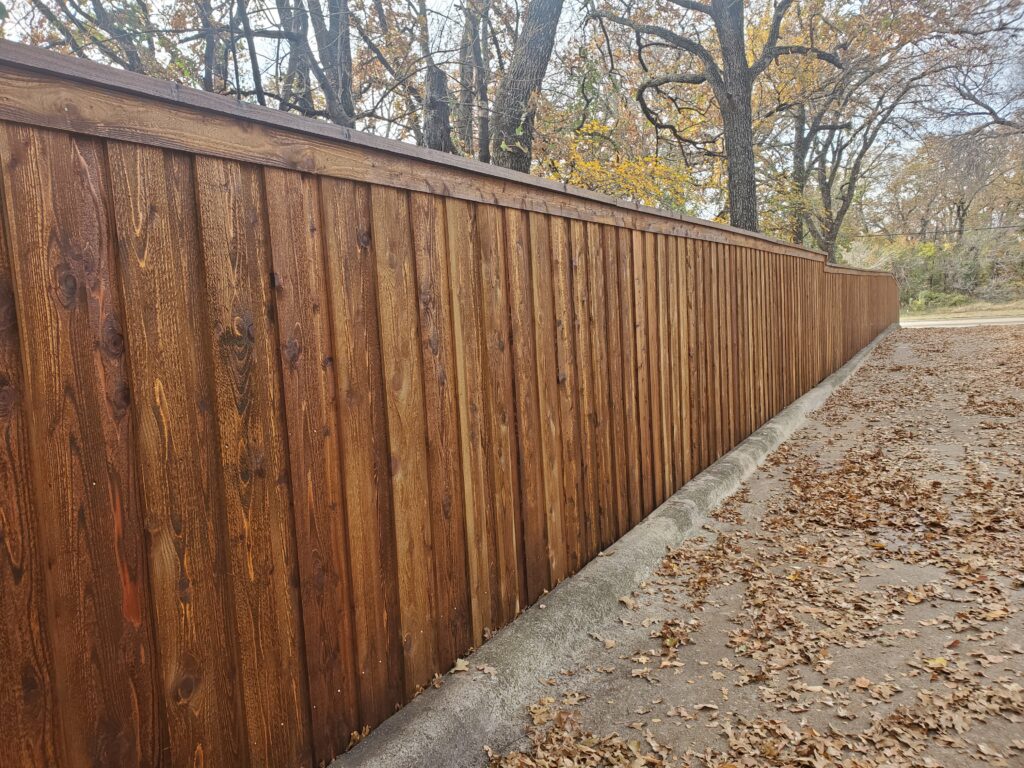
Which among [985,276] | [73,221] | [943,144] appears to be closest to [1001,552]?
[73,221]

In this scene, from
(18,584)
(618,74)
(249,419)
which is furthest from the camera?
(618,74)

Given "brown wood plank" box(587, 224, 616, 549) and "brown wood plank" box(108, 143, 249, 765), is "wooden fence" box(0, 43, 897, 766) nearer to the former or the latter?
"brown wood plank" box(108, 143, 249, 765)

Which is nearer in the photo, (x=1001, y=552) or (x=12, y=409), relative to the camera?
(x=12, y=409)

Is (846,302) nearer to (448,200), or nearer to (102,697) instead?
(448,200)

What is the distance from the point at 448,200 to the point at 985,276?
41731 mm

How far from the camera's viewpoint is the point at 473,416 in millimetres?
2668

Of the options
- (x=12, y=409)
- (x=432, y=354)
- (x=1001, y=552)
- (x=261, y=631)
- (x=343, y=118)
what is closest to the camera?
(x=12, y=409)

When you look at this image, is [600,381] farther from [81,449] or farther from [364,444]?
[81,449]

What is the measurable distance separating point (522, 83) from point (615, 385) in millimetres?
4568

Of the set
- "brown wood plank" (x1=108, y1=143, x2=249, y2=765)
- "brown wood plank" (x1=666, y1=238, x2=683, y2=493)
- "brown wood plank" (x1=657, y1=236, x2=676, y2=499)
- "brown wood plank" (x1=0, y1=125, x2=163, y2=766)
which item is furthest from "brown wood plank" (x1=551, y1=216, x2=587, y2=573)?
"brown wood plank" (x1=0, y1=125, x2=163, y2=766)

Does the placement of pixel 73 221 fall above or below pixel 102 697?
above

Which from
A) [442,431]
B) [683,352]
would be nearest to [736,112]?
[683,352]

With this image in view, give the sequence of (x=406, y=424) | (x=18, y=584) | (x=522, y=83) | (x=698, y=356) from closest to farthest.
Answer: (x=18, y=584), (x=406, y=424), (x=698, y=356), (x=522, y=83)

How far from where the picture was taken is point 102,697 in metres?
1.43
